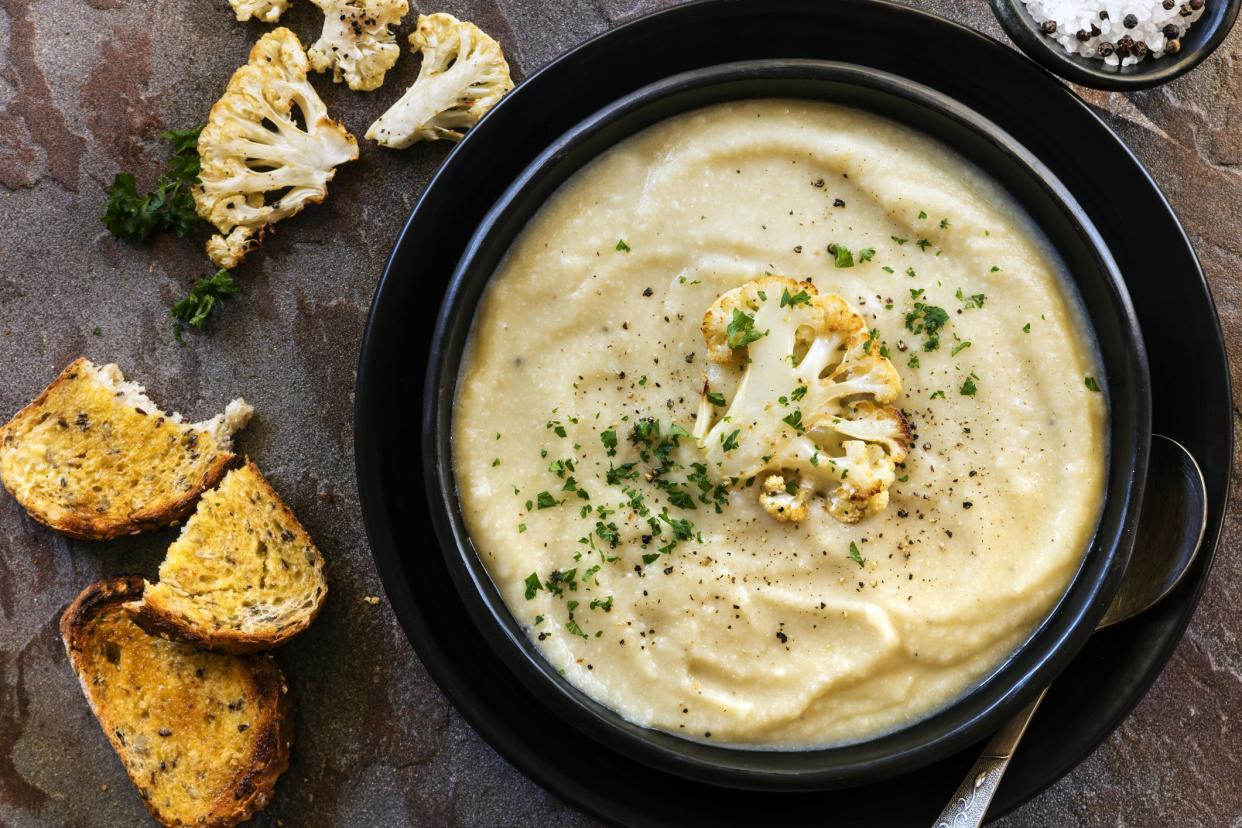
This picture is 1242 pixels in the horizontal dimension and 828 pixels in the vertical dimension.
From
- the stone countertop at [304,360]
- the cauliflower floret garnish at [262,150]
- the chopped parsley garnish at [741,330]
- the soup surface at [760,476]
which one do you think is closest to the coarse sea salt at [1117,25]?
the stone countertop at [304,360]

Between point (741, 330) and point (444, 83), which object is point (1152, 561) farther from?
point (444, 83)

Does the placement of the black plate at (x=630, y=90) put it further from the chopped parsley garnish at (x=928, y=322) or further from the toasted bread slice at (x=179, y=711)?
the toasted bread slice at (x=179, y=711)

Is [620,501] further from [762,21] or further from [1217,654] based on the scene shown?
[1217,654]

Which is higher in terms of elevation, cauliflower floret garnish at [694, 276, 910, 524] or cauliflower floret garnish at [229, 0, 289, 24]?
cauliflower floret garnish at [229, 0, 289, 24]

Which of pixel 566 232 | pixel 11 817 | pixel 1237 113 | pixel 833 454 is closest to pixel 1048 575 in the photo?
pixel 833 454

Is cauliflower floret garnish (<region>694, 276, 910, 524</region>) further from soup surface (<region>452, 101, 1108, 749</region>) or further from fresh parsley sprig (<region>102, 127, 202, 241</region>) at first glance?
fresh parsley sprig (<region>102, 127, 202, 241</region>)

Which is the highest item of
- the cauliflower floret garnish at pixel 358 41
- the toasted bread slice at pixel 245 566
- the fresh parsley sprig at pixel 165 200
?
the cauliflower floret garnish at pixel 358 41

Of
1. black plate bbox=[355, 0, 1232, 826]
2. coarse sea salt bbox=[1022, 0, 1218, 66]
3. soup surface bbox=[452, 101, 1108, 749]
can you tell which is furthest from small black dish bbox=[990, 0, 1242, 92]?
soup surface bbox=[452, 101, 1108, 749]
